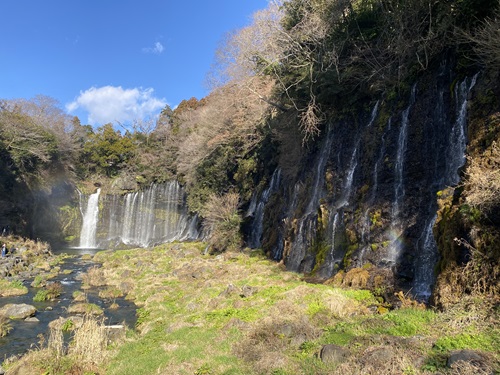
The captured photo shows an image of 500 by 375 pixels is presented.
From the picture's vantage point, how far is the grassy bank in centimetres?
591

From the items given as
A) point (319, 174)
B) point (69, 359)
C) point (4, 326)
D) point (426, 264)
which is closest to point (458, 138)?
point (426, 264)

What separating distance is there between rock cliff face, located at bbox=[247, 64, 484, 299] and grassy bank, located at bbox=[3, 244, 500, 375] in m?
2.50

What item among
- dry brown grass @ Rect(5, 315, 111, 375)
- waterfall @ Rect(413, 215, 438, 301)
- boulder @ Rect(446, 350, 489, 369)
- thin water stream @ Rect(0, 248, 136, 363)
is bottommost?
thin water stream @ Rect(0, 248, 136, 363)

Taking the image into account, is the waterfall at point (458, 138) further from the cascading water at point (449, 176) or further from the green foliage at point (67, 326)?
the green foliage at point (67, 326)

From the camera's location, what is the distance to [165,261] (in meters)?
25.8

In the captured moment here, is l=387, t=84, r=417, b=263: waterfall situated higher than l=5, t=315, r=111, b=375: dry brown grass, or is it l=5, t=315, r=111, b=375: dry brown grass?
l=387, t=84, r=417, b=263: waterfall

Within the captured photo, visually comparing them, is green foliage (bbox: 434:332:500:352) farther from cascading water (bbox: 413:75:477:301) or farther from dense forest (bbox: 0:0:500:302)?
cascading water (bbox: 413:75:477:301)

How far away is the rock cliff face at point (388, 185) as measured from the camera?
38.0 feet

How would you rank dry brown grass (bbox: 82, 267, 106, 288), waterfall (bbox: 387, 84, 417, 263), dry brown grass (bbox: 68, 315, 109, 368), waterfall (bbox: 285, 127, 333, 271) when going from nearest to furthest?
Result: dry brown grass (bbox: 68, 315, 109, 368)
waterfall (bbox: 387, 84, 417, 263)
waterfall (bbox: 285, 127, 333, 271)
dry brown grass (bbox: 82, 267, 106, 288)

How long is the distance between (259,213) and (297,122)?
880 centimetres

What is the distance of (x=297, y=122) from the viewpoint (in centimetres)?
2295

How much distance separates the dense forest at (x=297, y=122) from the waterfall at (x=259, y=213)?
88 cm

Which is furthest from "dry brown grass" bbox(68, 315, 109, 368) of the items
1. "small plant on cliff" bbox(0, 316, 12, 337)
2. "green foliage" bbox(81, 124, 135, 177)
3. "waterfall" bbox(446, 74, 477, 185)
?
"green foliage" bbox(81, 124, 135, 177)

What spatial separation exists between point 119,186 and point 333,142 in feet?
116
